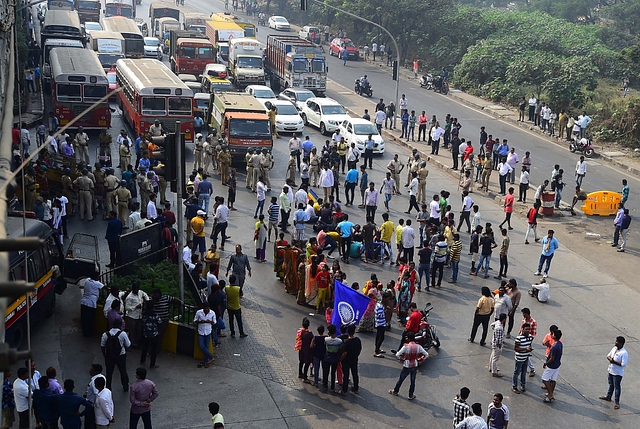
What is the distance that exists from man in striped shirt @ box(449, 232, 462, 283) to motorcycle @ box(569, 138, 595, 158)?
17.7 metres

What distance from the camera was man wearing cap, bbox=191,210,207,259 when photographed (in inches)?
781

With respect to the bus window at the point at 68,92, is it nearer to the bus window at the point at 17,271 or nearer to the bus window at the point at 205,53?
the bus window at the point at 205,53

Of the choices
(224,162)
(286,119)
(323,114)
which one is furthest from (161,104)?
(323,114)

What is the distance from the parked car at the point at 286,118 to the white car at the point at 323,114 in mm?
1028

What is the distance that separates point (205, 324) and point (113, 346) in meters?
1.83

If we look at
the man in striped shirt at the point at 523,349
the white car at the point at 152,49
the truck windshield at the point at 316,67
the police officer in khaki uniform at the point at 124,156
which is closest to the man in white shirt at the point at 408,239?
the man in striped shirt at the point at 523,349

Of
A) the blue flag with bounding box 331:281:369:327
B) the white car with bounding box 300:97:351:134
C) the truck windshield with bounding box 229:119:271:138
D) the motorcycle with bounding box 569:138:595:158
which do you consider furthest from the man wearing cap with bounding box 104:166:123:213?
the motorcycle with bounding box 569:138:595:158

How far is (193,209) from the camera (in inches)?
855

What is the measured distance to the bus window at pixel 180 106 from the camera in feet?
102

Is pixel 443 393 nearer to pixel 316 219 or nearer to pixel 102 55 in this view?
pixel 316 219

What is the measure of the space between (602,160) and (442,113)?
34.6 ft

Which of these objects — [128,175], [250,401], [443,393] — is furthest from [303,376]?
[128,175]

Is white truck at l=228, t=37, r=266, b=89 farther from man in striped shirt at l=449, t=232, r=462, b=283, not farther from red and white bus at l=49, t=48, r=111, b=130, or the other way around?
man in striped shirt at l=449, t=232, r=462, b=283

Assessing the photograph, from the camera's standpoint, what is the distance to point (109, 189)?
23.1m
